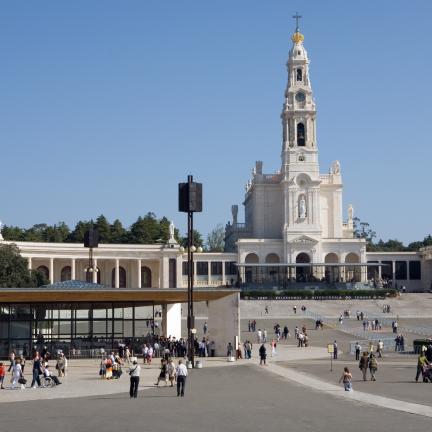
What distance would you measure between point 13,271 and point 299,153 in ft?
146

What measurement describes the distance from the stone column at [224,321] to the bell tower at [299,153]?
212 ft

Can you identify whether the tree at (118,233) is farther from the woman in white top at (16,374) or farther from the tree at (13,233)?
the woman in white top at (16,374)

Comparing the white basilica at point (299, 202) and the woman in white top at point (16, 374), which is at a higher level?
the white basilica at point (299, 202)

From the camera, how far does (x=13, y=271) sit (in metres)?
88.3

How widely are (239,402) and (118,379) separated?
1054 centimetres

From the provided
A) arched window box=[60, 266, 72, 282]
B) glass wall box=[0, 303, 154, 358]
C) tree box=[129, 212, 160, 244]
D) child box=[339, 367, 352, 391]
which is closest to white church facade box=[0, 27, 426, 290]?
arched window box=[60, 266, 72, 282]

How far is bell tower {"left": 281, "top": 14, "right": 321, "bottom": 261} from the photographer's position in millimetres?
118062

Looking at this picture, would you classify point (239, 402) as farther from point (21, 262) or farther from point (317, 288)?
point (317, 288)

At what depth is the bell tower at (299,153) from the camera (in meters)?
118

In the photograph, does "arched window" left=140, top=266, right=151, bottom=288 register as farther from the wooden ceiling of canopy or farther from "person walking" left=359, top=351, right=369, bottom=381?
"person walking" left=359, top=351, right=369, bottom=381

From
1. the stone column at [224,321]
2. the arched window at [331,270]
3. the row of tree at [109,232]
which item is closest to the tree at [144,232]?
the row of tree at [109,232]

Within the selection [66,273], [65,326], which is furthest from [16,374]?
[66,273]

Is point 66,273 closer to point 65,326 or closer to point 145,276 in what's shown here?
point 145,276

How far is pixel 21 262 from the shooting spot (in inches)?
3529
